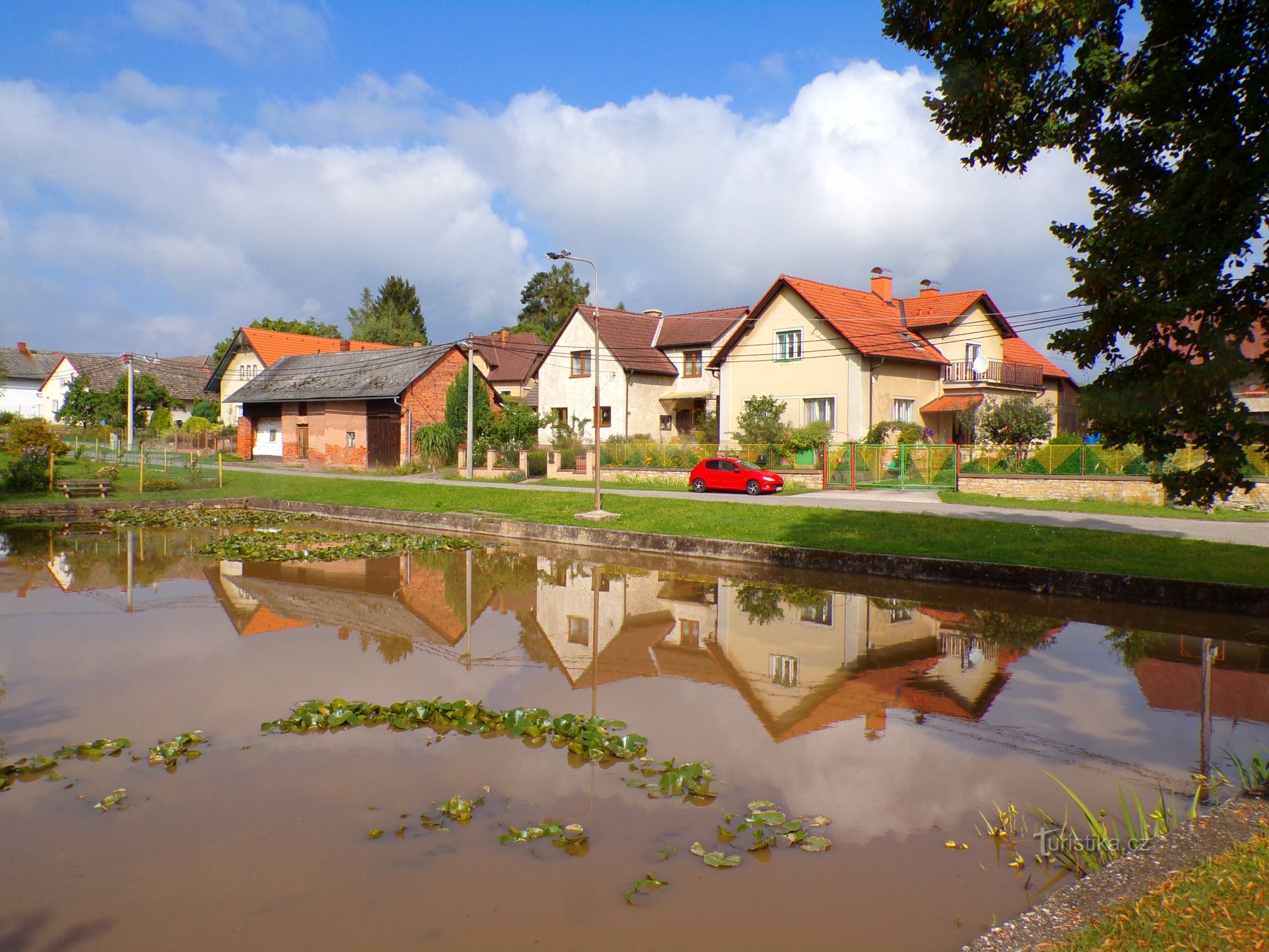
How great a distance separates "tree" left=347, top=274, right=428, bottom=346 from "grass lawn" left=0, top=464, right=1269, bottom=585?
164ft

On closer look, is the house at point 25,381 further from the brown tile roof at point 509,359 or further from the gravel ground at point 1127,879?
the gravel ground at point 1127,879

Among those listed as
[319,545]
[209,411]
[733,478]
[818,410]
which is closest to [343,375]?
[209,411]

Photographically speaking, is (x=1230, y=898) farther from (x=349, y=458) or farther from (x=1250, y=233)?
(x=349, y=458)

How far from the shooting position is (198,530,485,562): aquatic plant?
755 inches

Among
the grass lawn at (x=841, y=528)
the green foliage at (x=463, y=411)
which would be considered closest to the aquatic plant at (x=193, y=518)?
the grass lawn at (x=841, y=528)

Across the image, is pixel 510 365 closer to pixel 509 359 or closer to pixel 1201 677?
pixel 509 359

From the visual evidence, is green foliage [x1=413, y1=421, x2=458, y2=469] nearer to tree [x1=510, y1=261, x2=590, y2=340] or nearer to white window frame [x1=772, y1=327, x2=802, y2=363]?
white window frame [x1=772, y1=327, x2=802, y2=363]

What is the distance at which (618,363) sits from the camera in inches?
1746

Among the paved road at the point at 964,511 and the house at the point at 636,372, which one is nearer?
the paved road at the point at 964,511

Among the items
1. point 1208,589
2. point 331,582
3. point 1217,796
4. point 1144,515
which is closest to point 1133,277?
point 1217,796

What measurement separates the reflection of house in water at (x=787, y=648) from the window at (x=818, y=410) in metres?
23.1

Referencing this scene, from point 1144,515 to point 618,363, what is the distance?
26319 millimetres

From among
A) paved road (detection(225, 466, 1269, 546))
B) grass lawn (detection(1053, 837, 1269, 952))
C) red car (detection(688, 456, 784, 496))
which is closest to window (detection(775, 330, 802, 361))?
red car (detection(688, 456, 784, 496))

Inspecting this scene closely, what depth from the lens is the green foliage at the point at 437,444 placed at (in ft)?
144
